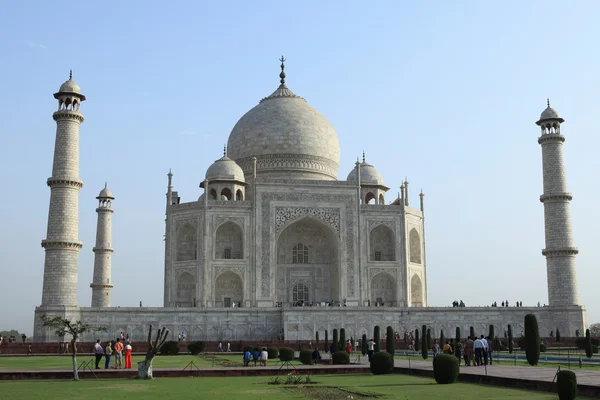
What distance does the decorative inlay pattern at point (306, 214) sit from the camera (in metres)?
33.1

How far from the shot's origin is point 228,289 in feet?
108

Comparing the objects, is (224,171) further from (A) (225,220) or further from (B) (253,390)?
(B) (253,390)

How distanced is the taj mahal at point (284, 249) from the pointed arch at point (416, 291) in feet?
0.22

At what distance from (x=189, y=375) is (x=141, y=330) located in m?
13.6

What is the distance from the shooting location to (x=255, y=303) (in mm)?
31797

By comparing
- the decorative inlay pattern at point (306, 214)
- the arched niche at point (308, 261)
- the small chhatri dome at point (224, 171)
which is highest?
the small chhatri dome at point (224, 171)

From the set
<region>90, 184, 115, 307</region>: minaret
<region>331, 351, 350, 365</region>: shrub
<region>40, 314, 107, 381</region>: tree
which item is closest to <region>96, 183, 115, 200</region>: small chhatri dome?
<region>90, 184, 115, 307</region>: minaret

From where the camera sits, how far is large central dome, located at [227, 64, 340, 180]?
121 feet

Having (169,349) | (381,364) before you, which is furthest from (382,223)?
(381,364)

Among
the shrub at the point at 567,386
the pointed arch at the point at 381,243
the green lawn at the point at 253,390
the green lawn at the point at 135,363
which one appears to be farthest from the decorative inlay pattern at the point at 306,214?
the shrub at the point at 567,386

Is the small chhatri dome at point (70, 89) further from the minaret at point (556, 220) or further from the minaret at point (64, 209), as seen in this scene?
the minaret at point (556, 220)

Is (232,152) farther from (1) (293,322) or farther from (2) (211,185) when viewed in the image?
(1) (293,322)

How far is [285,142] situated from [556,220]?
527 inches

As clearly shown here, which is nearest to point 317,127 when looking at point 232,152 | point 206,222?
point 232,152
